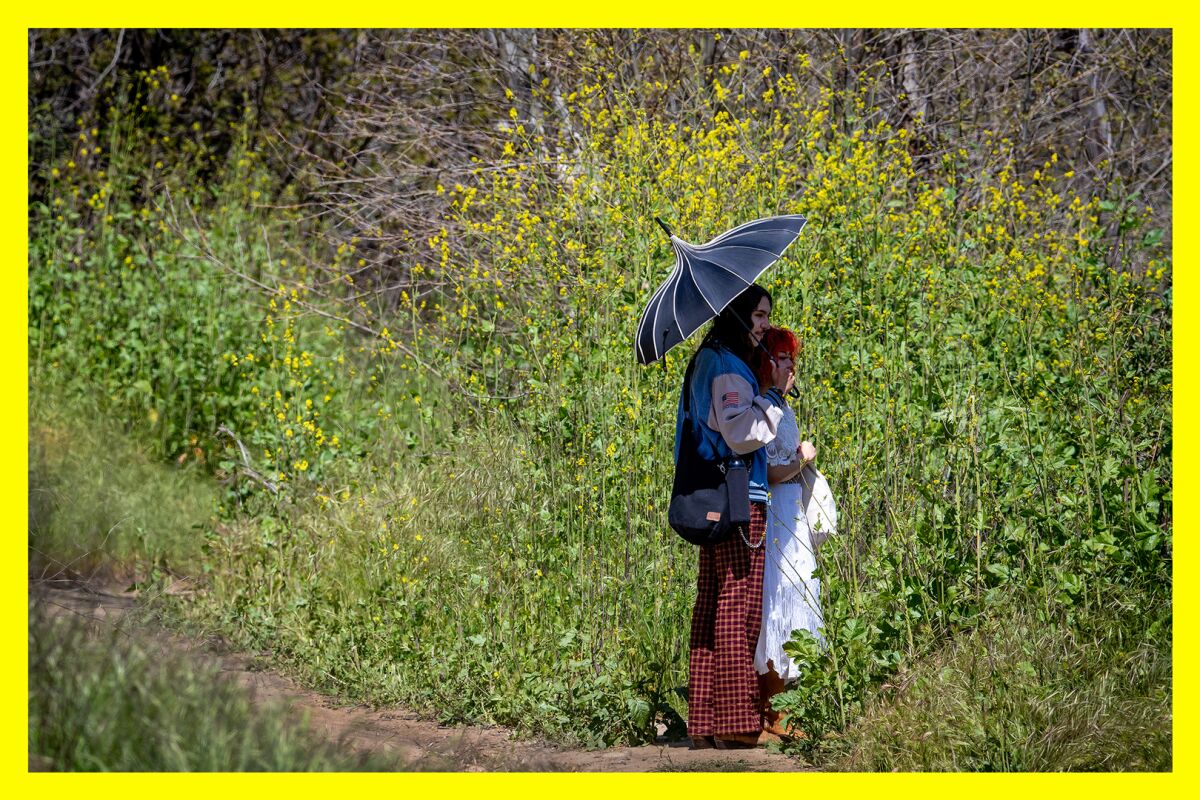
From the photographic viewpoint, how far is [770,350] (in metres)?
5.14

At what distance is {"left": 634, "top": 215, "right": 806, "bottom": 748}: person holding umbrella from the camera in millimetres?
4895

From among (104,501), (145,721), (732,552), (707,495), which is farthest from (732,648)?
(104,501)

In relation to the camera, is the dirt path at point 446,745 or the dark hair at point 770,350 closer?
the dirt path at point 446,745

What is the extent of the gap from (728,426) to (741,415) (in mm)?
59

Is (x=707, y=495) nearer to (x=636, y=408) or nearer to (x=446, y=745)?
(x=636, y=408)

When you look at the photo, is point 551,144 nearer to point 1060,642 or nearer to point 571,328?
point 571,328

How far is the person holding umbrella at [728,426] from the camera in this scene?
4895mm

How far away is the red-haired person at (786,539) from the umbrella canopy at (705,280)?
1.18 feet

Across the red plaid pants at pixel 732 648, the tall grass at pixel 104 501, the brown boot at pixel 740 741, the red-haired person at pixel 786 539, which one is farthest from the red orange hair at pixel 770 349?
the tall grass at pixel 104 501

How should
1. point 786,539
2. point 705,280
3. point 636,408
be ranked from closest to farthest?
point 705,280 < point 786,539 < point 636,408

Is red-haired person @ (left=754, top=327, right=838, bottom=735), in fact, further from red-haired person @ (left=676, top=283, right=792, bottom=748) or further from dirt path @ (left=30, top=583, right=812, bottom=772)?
dirt path @ (left=30, top=583, right=812, bottom=772)

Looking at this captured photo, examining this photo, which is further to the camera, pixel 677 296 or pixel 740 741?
pixel 740 741

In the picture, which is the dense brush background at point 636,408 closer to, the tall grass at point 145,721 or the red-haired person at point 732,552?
the tall grass at point 145,721

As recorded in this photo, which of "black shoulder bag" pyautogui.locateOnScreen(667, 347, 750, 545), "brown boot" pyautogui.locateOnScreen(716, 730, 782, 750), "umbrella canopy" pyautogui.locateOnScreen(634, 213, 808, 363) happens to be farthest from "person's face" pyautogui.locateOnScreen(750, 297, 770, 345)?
"brown boot" pyautogui.locateOnScreen(716, 730, 782, 750)
